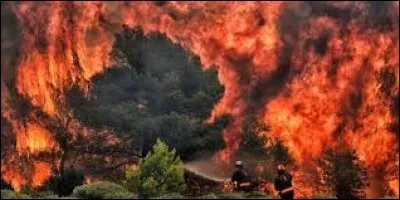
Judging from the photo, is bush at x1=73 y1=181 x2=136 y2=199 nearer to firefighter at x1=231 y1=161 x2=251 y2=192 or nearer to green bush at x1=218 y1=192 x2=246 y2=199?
green bush at x1=218 y1=192 x2=246 y2=199

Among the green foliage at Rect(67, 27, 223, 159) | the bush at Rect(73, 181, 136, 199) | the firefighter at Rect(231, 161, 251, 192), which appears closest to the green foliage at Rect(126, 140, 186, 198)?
the bush at Rect(73, 181, 136, 199)

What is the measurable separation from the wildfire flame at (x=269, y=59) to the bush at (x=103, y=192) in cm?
1176

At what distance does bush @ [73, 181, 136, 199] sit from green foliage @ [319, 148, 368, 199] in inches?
371

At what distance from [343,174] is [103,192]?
1036 cm

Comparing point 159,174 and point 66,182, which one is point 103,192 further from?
point 66,182

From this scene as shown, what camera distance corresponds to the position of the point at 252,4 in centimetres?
3278

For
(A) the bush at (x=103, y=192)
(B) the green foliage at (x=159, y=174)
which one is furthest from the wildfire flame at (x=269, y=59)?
(A) the bush at (x=103, y=192)

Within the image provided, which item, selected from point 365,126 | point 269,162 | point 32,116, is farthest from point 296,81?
point 32,116

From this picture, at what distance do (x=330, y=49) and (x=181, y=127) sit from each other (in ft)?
34.2

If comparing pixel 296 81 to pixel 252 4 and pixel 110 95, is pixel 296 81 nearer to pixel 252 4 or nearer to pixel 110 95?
pixel 252 4

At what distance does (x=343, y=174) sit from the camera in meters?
25.1

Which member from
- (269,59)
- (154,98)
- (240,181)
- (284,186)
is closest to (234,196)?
(240,181)

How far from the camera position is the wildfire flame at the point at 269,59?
103 feet

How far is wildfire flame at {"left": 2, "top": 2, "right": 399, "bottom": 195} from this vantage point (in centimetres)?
3136
